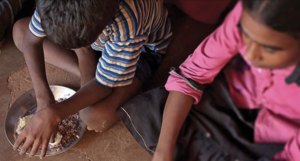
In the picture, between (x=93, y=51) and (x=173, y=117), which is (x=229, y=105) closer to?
(x=173, y=117)

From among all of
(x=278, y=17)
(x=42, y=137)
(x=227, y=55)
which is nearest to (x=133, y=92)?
(x=42, y=137)

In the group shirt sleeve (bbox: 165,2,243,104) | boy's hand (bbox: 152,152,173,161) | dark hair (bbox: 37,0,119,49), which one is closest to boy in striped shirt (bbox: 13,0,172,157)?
dark hair (bbox: 37,0,119,49)

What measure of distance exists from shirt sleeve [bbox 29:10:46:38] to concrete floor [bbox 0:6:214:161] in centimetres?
38

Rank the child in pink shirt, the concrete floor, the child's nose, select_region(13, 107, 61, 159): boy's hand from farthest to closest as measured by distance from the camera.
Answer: the concrete floor, select_region(13, 107, 61, 159): boy's hand, the child in pink shirt, the child's nose

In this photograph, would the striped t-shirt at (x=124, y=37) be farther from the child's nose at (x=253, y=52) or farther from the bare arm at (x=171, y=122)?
the child's nose at (x=253, y=52)

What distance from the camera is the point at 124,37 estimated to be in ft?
3.08

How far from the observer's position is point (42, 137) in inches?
37.9

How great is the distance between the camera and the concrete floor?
1217 millimetres

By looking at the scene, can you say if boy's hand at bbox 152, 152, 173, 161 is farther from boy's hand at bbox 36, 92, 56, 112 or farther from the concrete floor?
boy's hand at bbox 36, 92, 56, 112

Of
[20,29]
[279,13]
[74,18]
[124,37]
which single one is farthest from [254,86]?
[20,29]

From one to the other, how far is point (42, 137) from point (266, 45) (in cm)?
79

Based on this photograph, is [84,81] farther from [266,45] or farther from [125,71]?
[266,45]

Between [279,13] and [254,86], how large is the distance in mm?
339

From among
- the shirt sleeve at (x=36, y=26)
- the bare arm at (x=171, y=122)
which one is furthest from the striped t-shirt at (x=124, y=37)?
the bare arm at (x=171, y=122)
